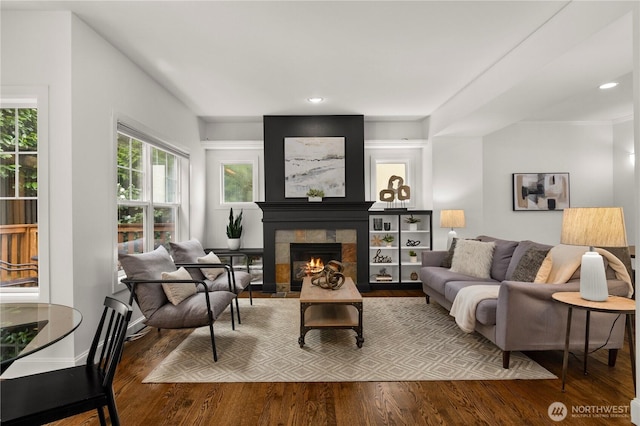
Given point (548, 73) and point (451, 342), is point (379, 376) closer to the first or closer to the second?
point (451, 342)

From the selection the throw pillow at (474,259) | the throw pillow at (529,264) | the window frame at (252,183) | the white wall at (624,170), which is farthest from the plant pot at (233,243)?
the white wall at (624,170)

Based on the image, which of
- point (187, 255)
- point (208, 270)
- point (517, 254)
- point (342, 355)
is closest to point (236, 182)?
point (187, 255)

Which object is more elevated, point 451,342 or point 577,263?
point 577,263

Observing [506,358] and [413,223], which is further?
[413,223]

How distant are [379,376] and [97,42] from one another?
352 centimetres

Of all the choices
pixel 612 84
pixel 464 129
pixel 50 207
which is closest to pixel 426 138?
pixel 464 129

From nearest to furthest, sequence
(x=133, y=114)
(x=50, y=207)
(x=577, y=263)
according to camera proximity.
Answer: (x=50, y=207), (x=577, y=263), (x=133, y=114)

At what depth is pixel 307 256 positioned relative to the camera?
5.36 meters

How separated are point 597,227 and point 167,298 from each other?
10.6 ft

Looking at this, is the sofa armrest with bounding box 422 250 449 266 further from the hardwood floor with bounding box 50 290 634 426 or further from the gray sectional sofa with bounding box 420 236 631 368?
the hardwood floor with bounding box 50 290 634 426

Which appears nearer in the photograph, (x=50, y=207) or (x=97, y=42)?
(x=50, y=207)

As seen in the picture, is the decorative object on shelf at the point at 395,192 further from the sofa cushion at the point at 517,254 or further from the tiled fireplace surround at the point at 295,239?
the sofa cushion at the point at 517,254

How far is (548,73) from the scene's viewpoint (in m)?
2.89

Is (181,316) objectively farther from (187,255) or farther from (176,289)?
(187,255)
